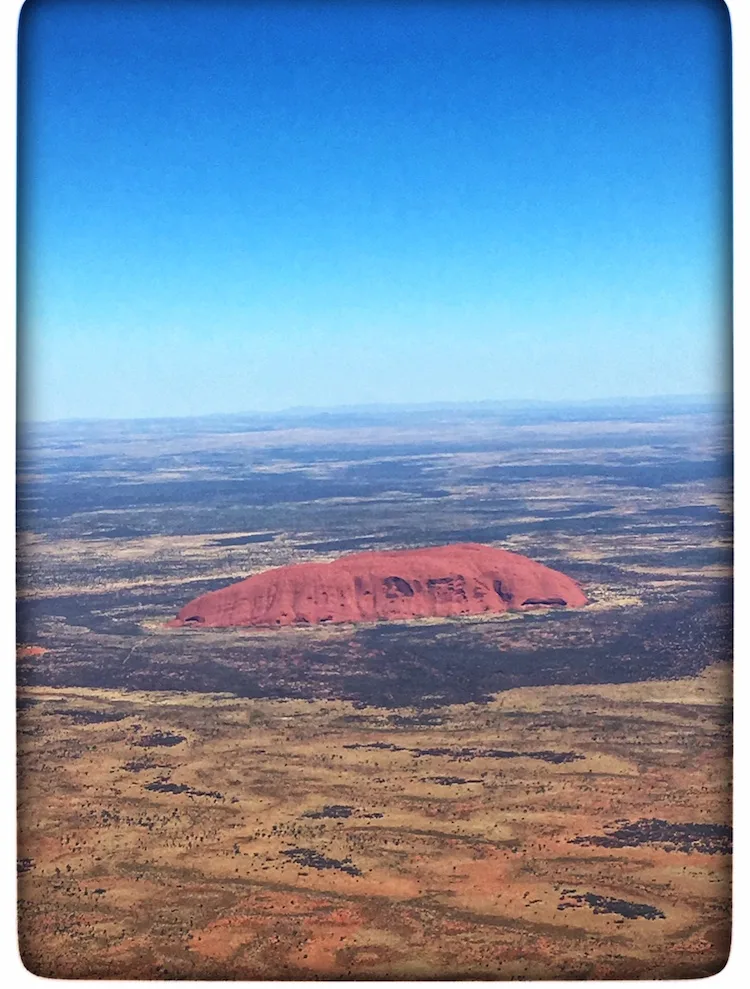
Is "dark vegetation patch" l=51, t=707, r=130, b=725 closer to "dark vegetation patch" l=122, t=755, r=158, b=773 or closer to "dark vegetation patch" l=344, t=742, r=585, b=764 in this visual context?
"dark vegetation patch" l=122, t=755, r=158, b=773

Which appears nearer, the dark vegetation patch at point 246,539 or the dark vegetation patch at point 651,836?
the dark vegetation patch at point 651,836

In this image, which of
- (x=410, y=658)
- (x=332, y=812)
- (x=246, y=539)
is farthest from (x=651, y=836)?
(x=246, y=539)

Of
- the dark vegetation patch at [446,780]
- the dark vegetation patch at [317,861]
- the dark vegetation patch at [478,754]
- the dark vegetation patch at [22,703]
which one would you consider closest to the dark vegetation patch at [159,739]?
the dark vegetation patch at [478,754]

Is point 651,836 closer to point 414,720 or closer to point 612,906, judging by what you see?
point 612,906

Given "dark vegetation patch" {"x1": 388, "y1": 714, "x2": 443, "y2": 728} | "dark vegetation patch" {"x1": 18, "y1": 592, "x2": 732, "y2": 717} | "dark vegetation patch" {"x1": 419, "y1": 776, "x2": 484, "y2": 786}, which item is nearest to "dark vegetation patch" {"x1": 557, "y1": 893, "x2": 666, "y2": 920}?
"dark vegetation patch" {"x1": 419, "y1": 776, "x2": 484, "y2": 786}

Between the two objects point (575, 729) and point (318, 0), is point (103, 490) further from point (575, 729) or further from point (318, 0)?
point (318, 0)

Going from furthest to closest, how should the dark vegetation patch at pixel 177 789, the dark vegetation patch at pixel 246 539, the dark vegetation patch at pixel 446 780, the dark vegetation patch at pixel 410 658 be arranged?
the dark vegetation patch at pixel 246 539 < the dark vegetation patch at pixel 410 658 < the dark vegetation patch at pixel 446 780 < the dark vegetation patch at pixel 177 789

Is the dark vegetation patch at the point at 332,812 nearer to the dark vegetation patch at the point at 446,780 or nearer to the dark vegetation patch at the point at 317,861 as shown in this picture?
the dark vegetation patch at the point at 317,861
